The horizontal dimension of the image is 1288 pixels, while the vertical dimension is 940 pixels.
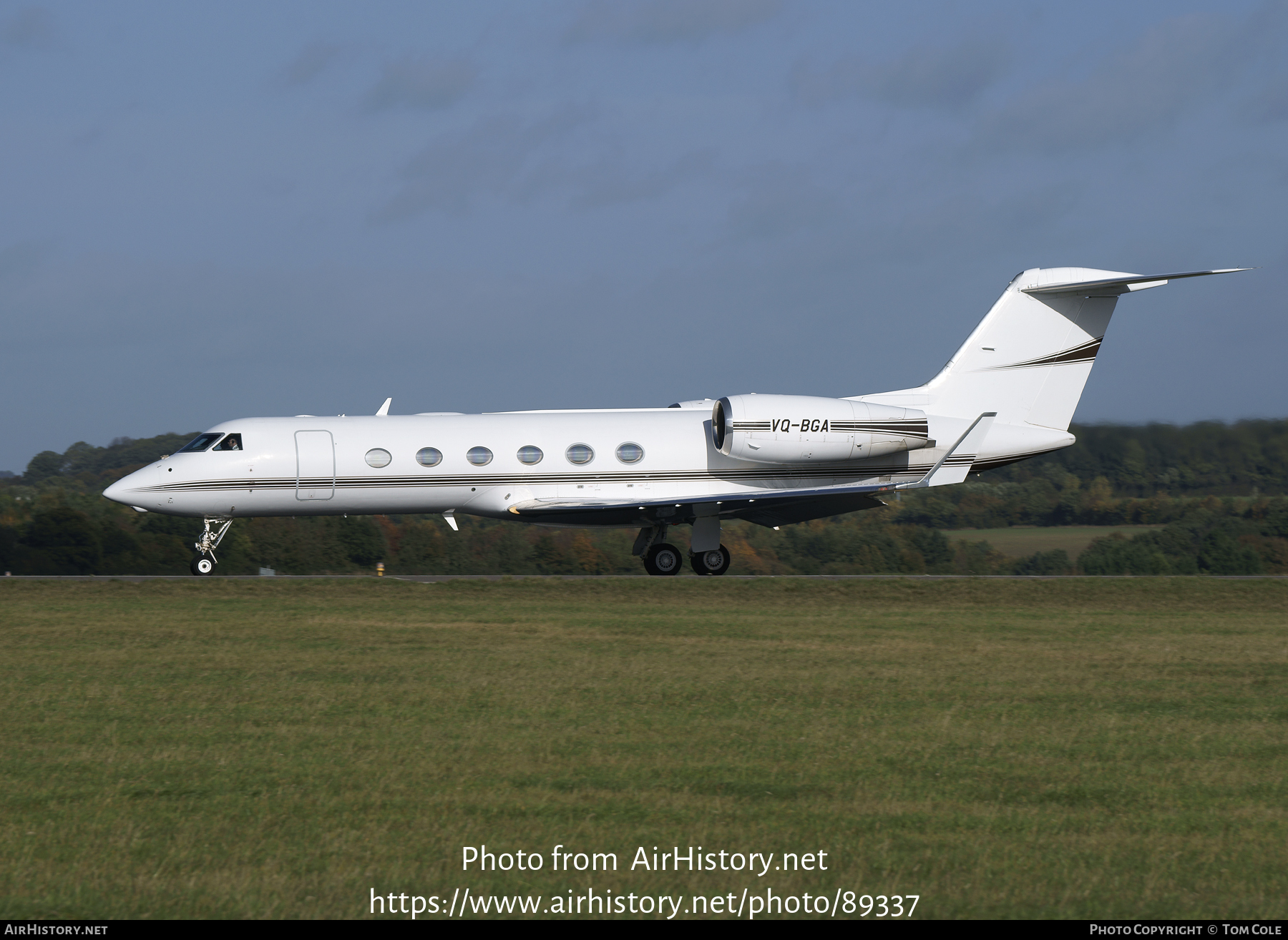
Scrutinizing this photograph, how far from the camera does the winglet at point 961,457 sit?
24.8 meters

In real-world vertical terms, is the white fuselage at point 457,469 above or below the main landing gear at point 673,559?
above

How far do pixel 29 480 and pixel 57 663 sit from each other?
3519 centimetres

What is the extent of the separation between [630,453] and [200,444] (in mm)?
7871

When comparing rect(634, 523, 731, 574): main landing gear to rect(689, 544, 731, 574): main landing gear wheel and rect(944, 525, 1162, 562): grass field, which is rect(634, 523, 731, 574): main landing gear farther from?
rect(944, 525, 1162, 562): grass field

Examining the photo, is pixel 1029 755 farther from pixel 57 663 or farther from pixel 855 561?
pixel 855 561

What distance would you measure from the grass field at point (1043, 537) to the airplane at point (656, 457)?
4496 millimetres

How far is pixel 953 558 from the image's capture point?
30.5 metres

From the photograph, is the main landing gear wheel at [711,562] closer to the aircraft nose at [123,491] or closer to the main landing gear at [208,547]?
the main landing gear at [208,547]

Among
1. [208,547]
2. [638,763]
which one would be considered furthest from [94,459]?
[638,763]

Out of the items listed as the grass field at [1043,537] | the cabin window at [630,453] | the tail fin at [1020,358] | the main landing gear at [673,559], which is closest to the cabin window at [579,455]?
the cabin window at [630,453]

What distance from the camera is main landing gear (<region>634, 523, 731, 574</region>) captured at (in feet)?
81.8

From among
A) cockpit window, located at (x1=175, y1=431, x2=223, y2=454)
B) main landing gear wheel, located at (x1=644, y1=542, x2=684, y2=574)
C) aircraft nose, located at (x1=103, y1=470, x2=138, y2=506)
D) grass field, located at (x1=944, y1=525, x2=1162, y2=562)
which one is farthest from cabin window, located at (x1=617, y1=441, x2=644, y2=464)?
grass field, located at (x1=944, y1=525, x2=1162, y2=562)
